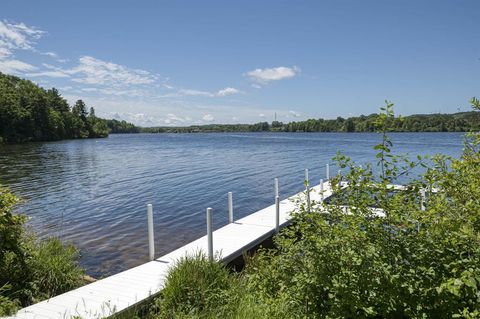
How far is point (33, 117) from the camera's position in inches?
3223

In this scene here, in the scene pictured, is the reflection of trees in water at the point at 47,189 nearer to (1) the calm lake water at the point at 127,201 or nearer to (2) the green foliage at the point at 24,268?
(1) the calm lake water at the point at 127,201

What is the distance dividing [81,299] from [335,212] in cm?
421

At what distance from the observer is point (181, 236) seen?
40.0 feet

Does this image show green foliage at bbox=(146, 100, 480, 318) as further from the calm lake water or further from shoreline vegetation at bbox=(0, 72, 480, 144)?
shoreline vegetation at bbox=(0, 72, 480, 144)

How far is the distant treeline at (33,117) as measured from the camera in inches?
2904

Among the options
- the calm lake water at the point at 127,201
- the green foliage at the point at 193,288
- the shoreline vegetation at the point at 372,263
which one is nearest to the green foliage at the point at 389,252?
the shoreline vegetation at the point at 372,263

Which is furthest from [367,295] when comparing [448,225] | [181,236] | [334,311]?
[181,236]

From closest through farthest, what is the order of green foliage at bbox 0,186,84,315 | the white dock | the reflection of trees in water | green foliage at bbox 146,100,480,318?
green foliage at bbox 146,100,480,318, the white dock, green foliage at bbox 0,186,84,315, the reflection of trees in water

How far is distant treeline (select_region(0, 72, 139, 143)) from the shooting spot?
73769 millimetres

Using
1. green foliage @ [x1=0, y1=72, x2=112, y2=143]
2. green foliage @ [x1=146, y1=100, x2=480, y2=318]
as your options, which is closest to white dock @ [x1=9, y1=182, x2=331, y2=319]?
green foliage @ [x1=146, y1=100, x2=480, y2=318]

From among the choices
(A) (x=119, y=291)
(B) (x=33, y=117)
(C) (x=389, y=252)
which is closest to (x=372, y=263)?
(C) (x=389, y=252)

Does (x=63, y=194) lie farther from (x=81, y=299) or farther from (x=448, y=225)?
(x=448, y=225)

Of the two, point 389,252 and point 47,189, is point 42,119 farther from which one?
point 389,252

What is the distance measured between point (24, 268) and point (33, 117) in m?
89.0
